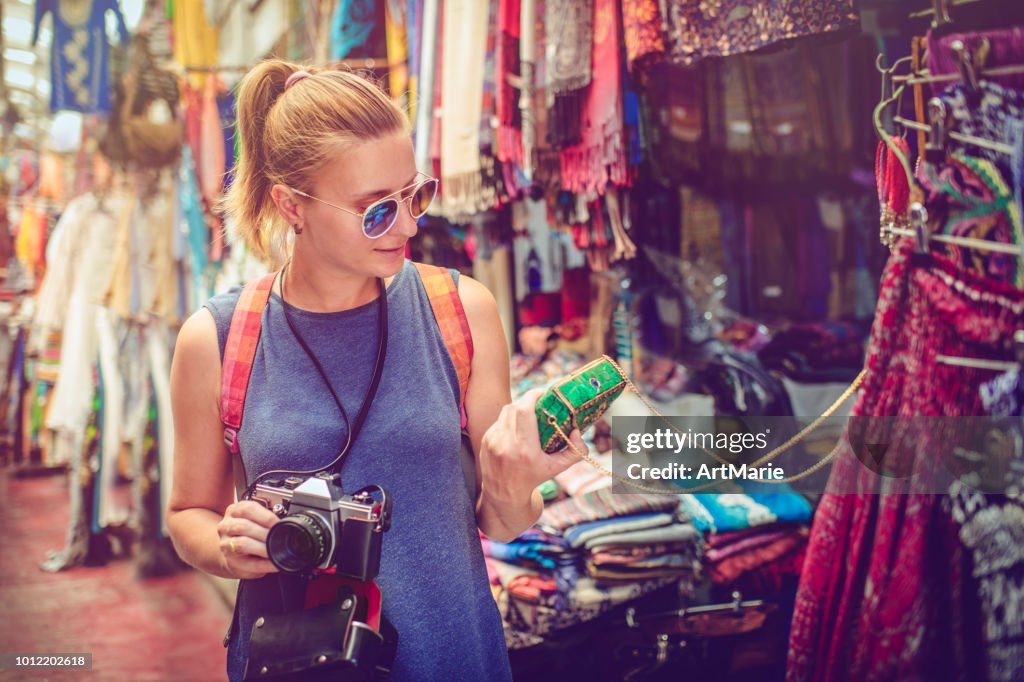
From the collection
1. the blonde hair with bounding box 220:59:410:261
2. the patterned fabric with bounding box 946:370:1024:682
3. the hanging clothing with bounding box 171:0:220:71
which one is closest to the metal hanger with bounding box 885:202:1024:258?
the patterned fabric with bounding box 946:370:1024:682

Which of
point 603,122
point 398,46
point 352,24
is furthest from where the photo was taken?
point 352,24

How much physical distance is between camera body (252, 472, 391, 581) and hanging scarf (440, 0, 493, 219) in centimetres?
148

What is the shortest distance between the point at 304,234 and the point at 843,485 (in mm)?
1059

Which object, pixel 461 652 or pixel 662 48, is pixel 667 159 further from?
pixel 461 652

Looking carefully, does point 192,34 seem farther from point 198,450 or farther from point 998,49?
point 998,49

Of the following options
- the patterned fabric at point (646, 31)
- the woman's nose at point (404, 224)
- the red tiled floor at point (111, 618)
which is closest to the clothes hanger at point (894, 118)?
the patterned fabric at point (646, 31)

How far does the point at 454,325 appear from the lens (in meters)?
1.30

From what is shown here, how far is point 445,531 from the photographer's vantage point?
129cm

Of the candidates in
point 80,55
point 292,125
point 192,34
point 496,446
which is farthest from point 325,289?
point 192,34

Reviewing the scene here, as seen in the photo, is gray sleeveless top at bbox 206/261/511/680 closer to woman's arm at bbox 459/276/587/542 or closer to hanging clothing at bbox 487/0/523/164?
woman's arm at bbox 459/276/587/542

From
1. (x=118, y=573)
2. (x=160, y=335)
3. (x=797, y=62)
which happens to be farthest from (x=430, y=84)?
(x=118, y=573)

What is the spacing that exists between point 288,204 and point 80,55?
285 cm

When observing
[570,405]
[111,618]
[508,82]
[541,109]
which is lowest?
[111,618]

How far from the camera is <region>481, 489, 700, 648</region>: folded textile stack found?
2064mm
